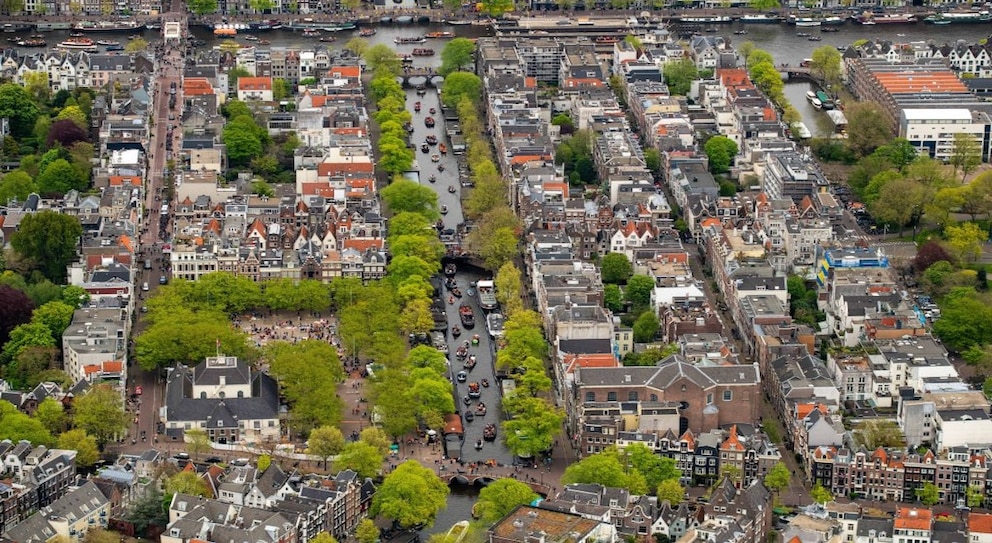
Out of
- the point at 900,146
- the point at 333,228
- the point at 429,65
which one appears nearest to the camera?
the point at 333,228

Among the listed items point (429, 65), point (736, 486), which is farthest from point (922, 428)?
point (429, 65)

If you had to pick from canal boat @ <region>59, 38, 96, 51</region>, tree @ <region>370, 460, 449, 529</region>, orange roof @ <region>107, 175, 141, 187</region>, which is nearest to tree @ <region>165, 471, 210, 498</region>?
tree @ <region>370, 460, 449, 529</region>

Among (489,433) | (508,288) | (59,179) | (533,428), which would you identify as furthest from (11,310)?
(533,428)

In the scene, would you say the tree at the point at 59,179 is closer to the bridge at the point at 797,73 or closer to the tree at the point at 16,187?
the tree at the point at 16,187

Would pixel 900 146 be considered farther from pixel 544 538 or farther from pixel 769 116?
pixel 544 538

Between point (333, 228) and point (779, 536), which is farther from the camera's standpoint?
point (333, 228)

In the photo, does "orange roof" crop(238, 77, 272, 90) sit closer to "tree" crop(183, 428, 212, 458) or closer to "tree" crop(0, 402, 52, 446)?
"tree" crop(183, 428, 212, 458)
